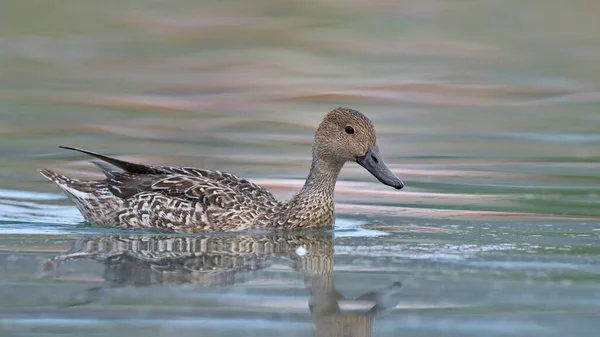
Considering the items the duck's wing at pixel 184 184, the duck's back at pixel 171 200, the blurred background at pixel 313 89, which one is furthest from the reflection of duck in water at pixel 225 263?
the blurred background at pixel 313 89

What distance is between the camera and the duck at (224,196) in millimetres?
9656

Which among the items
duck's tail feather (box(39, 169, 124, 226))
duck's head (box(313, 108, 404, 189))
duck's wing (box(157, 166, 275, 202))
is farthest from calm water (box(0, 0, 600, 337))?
duck's wing (box(157, 166, 275, 202))

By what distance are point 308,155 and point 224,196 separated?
9.70 ft

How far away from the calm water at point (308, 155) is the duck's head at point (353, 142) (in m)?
0.36

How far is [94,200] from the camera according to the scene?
32.7 feet

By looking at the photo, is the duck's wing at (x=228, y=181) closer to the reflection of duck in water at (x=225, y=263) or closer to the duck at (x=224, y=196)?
the duck at (x=224, y=196)

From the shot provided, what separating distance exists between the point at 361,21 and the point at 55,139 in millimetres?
8379

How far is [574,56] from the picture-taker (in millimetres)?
18844

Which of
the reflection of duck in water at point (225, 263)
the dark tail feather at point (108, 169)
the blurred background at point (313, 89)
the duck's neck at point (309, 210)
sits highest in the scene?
the blurred background at point (313, 89)

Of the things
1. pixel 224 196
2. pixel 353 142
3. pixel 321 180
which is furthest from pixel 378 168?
pixel 224 196

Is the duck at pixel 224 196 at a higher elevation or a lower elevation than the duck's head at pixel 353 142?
lower

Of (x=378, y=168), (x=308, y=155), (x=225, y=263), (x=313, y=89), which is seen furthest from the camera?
(x=313, y=89)

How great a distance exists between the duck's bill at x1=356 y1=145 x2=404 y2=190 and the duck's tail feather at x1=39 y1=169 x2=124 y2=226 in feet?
5.56

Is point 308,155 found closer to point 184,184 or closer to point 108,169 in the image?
point 108,169
